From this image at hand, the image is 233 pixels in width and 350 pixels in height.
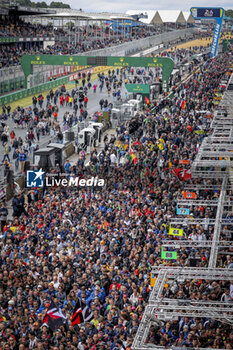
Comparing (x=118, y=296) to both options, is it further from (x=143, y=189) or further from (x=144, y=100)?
(x=144, y=100)

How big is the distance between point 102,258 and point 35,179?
9.63m

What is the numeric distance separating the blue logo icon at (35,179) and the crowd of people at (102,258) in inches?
14.7

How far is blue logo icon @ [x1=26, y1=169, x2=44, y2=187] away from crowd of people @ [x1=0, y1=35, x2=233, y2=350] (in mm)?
374

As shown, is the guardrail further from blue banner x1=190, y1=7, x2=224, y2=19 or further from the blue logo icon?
the blue logo icon

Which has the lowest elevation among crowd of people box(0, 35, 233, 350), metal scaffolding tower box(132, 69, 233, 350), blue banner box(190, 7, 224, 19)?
crowd of people box(0, 35, 233, 350)

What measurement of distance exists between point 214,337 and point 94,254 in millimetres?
6369

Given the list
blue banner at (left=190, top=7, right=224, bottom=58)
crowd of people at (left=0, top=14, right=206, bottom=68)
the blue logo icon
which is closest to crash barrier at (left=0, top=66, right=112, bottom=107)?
crowd of people at (left=0, top=14, right=206, bottom=68)

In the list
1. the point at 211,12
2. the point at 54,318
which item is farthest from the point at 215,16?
the point at 54,318

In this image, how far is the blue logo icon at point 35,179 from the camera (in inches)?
961

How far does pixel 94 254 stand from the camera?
16.2 meters

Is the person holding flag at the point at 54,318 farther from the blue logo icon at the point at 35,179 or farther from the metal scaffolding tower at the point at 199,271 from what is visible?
the blue logo icon at the point at 35,179

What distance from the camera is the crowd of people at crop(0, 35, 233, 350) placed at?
11.7 metres

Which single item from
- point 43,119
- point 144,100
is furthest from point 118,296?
point 144,100

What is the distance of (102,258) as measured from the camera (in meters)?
15.8
